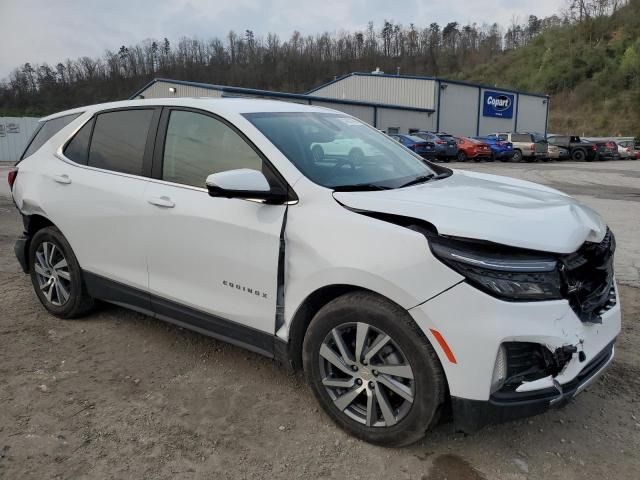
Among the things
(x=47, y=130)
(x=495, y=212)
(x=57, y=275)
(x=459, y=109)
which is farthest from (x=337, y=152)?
(x=459, y=109)

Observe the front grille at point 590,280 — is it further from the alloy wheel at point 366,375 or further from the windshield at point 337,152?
the windshield at point 337,152

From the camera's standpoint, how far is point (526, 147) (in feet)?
94.9

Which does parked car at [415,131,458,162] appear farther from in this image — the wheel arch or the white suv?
the wheel arch

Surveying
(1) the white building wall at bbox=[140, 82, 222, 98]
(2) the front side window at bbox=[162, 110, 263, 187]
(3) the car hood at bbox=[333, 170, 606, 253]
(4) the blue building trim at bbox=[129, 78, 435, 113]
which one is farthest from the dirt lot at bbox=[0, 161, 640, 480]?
(1) the white building wall at bbox=[140, 82, 222, 98]

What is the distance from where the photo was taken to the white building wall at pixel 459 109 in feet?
126

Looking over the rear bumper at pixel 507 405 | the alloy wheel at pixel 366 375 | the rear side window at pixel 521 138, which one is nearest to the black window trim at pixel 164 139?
the alloy wheel at pixel 366 375

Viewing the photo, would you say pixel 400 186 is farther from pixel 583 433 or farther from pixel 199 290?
pixel 583 433

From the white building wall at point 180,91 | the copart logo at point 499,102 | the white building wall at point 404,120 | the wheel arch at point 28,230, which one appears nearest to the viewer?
the wheel arch at point 28,230

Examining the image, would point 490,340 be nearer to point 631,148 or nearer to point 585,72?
point 631,148

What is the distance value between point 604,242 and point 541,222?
570 mm

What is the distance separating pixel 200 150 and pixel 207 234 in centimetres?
60

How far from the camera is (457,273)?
7.37 feet

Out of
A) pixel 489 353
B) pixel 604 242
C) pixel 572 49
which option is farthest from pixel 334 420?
pixel 572 49

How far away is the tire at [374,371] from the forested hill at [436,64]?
62462 millimetres
